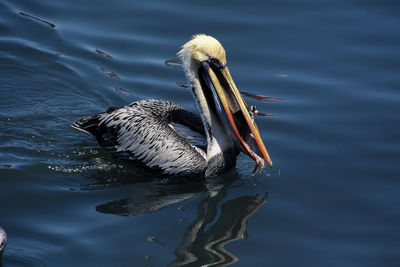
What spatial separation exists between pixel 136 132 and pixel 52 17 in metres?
4.07

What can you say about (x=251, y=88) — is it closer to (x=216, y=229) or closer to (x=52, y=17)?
(x=216, y=229)

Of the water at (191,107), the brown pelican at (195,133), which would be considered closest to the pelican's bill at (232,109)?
the brown pelican at (195,133)

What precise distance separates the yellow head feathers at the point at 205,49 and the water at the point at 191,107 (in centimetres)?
129

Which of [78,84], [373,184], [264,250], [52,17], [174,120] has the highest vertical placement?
[52,17]

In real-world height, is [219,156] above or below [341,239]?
above

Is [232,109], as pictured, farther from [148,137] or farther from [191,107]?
[191,107]

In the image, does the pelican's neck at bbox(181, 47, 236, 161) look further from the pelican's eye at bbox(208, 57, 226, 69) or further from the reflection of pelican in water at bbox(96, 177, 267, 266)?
the reflection of pelican in water at bbox(96, 177, 267, 266)

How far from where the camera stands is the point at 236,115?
6.62m

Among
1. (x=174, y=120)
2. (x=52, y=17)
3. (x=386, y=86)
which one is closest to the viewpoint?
(x=174, y=120)

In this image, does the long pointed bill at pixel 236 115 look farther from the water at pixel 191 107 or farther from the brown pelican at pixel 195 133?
the water at pixel 191 107

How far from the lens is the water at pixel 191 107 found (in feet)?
17.7

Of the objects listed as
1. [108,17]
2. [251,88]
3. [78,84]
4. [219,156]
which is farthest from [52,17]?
[219,156]

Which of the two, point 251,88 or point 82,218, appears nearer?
point 82,218

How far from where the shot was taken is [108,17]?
33.3 feet
